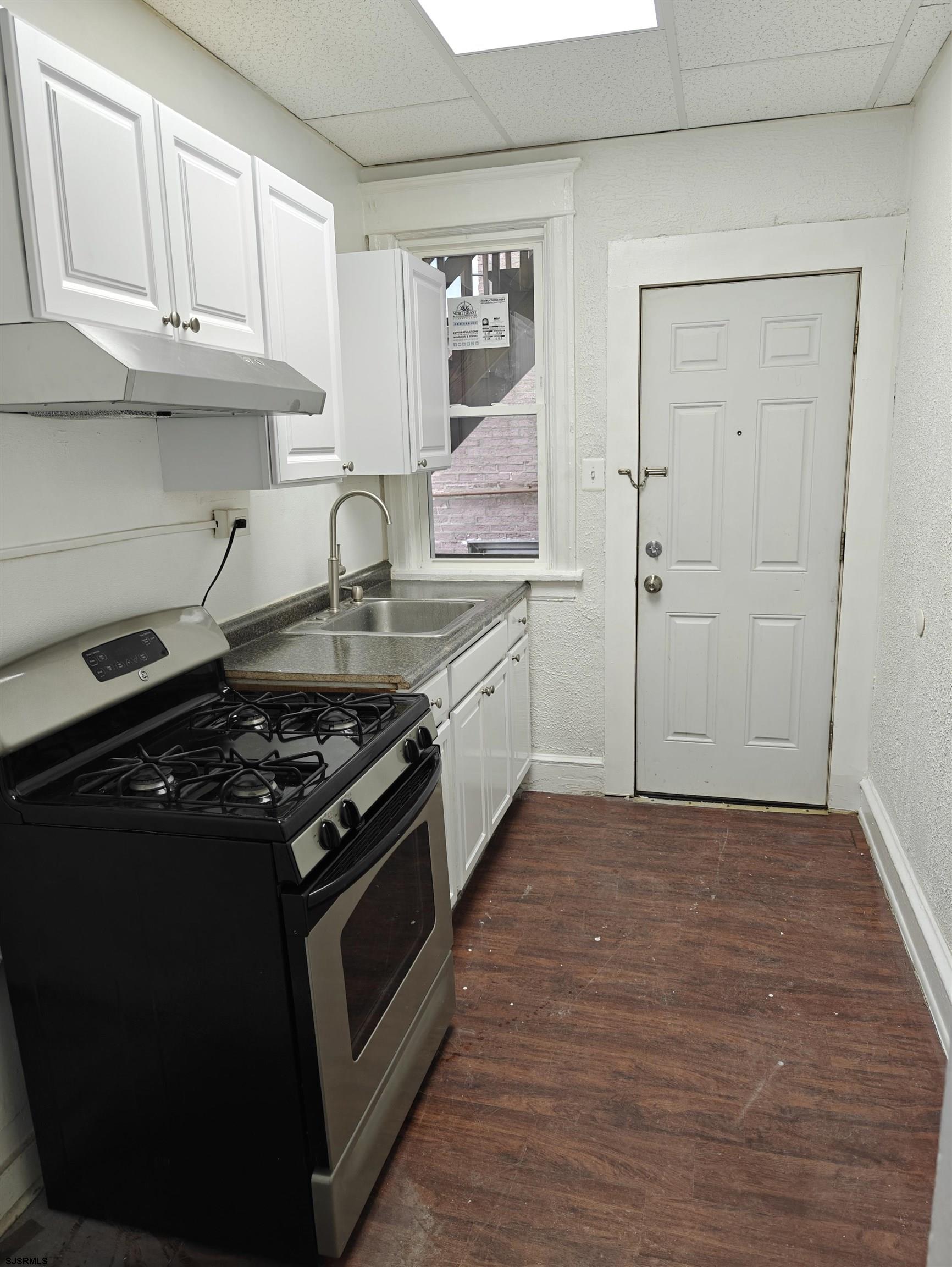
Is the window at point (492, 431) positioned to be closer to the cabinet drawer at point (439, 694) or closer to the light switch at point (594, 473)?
the light switch at point (594, 473)

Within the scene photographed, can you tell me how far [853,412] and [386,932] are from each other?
2413 millimetres

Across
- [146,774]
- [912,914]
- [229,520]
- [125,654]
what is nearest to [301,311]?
[229,520]

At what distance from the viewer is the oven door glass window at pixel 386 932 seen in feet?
5.25

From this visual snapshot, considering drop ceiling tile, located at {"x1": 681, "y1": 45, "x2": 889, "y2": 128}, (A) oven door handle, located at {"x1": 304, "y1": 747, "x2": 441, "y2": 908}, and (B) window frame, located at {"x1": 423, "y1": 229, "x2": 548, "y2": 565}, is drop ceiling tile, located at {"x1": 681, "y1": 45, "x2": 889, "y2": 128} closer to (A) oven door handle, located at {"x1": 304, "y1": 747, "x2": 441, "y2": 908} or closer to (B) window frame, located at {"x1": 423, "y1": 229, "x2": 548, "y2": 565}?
(B) window frame, located at {"x1": 423, "y1": 229, "x2": 548, "y2": 565}

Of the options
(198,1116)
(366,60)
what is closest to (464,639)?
(198,1116)

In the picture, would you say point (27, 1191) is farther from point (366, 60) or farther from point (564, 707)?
point (366, 60)

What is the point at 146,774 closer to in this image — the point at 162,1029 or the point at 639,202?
the point at 162,1029

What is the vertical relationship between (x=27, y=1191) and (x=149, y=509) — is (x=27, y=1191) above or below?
below

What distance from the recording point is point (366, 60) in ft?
7.88

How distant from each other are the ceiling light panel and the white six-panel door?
1.07m

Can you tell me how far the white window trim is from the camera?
3.22 m

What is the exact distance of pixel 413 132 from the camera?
2980 millimetres

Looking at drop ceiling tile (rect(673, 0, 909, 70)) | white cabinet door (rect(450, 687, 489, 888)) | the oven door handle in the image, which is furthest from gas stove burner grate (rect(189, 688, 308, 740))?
drop ceiling tile (rect(673, 0, 909, 70))

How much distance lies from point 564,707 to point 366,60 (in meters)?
2.30
